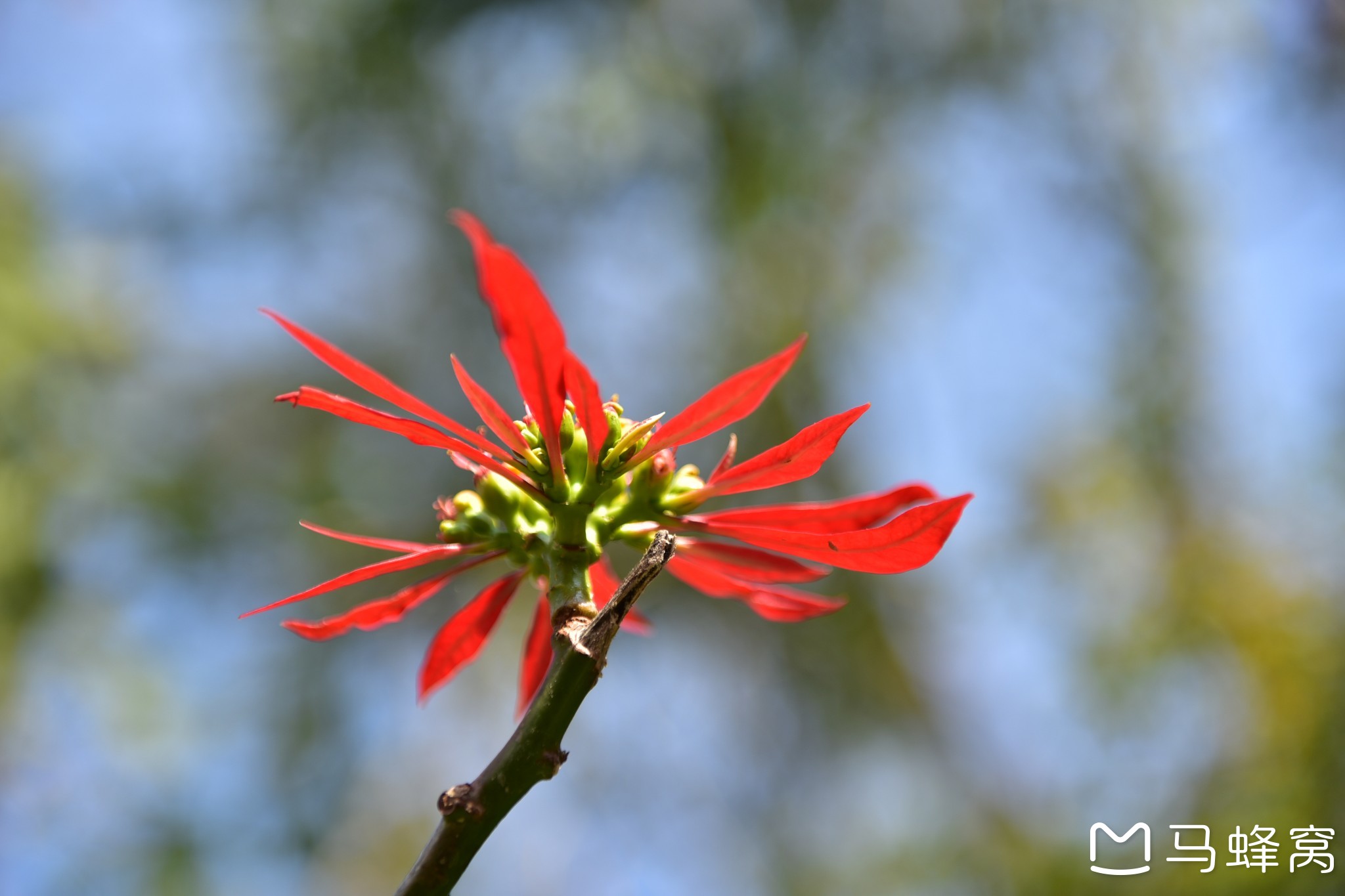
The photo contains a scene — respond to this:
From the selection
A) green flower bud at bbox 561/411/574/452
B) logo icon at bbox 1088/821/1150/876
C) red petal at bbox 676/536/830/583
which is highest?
logo icon at bbox 1088/821/1150/876

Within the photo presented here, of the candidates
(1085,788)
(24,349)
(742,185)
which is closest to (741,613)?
(1085,788)

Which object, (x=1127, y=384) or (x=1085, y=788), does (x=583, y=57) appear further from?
A: (x=1085, y=788)

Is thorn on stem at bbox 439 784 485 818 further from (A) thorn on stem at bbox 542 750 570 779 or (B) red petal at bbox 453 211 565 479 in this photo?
(B) red petal at bbox 453 211 565 479

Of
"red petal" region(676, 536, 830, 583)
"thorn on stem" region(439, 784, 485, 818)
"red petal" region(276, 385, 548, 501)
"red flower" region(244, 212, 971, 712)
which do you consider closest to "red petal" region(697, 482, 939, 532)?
"red flower" region(244, 212, 971, 712)

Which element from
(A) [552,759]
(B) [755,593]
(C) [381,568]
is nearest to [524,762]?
(A) [552,759]

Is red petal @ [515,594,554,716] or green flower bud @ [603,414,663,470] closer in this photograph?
green flower bud @ [603,414,663,470]

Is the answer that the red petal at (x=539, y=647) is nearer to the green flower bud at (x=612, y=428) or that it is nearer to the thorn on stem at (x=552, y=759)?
the green flower bud at (x=612, y=428)

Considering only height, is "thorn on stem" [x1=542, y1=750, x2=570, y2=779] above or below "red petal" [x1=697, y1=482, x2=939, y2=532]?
below

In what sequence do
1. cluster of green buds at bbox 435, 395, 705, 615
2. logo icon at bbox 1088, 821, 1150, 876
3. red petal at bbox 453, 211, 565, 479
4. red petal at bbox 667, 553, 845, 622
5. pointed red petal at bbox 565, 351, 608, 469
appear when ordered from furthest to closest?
1. logo icon at bbox 1088, 821, 1150, 876
2. red petal at bbox 667, 553, 845, 622
3. cluster of green buds at bbox 435, 395, 705, 615
4. pointed red petal at bbox 565, 351, 608, 469
5. red petal at bbox 453, 211, 565, 479

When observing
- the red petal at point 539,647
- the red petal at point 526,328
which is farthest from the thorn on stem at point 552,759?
the red petal at point 539,647
